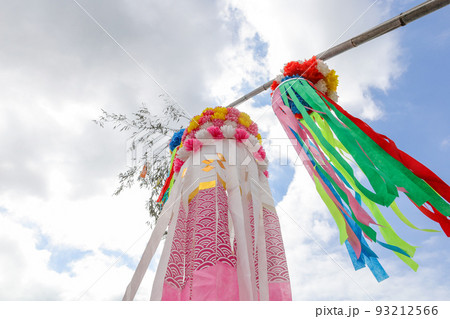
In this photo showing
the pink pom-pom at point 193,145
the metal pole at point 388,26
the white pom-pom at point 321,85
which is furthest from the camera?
the white pom-pom at point 321,85

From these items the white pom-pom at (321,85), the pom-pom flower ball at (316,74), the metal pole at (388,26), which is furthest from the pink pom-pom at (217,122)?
the metal pole at (388,26)

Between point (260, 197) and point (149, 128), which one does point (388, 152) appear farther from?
point (149, 128)

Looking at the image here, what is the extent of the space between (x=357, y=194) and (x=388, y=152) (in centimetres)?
29

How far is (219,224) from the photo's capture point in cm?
143

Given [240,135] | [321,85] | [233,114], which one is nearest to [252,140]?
[240,135]

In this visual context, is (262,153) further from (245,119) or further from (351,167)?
(351,167)

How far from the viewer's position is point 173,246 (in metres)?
1.40

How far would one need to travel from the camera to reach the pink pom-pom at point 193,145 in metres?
1.81

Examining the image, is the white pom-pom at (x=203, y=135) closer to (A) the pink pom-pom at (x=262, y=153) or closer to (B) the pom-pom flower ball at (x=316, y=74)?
(A) the pink pom-pom at (x=262, y=153)

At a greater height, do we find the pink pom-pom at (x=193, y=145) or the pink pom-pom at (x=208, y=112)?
the pink pom-pom at (x=208, y=112)

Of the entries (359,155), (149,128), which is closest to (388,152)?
(359,155)

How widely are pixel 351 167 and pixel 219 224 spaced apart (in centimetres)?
72

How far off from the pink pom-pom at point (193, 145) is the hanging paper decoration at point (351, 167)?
0.57 metres

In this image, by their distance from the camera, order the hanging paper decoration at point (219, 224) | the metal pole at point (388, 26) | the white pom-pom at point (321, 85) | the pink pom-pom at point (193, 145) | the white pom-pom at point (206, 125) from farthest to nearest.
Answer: the white pom-pom at point (321, 85) → the white pom-pom at point (206, 125) → the pink pom-pom at point (193, 145) → the metal pole at point (388, 26) → the hanging paper decoration at point (219, 224)
